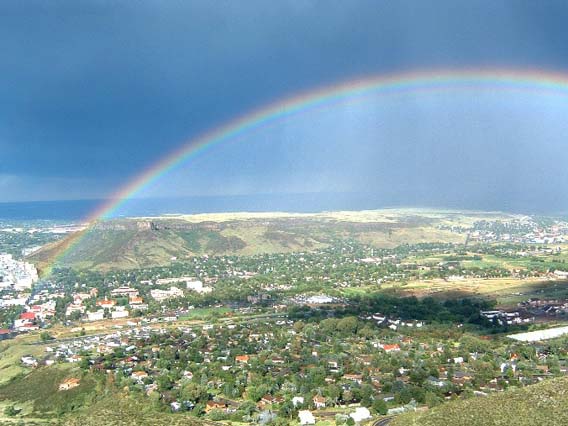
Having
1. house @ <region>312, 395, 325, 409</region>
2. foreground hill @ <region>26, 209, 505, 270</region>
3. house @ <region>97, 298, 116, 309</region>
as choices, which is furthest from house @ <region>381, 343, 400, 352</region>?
foreground hill @ <region>26, 209, 505, 270</region>

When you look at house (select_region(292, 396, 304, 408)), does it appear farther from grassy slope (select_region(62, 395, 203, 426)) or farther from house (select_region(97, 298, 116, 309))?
house (select_region(97, 298, 116, 309))

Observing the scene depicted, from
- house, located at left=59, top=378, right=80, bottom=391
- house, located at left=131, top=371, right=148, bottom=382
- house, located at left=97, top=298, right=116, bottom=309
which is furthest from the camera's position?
house, located at left=97, top=298, right=116, bottom=309

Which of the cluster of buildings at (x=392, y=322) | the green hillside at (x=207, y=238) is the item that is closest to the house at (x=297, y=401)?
the cluster of buildings at (x=392, y=322)

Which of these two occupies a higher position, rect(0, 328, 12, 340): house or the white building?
the white building

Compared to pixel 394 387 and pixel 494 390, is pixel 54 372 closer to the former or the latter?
pixel 394 387

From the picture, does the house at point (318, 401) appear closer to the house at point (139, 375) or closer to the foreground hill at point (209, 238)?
the house at point (139, 375)
